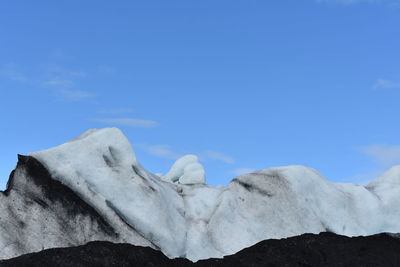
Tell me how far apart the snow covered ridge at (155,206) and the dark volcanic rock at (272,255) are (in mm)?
1353

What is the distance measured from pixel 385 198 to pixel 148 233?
18.9ft

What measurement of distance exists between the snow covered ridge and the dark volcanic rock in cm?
135

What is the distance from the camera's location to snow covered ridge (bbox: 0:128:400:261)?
1102cm

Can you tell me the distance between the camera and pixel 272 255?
10180mm

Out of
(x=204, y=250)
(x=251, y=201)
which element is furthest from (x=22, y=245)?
(x=251, y=201)

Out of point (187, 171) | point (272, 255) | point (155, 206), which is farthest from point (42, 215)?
point (187, 171)

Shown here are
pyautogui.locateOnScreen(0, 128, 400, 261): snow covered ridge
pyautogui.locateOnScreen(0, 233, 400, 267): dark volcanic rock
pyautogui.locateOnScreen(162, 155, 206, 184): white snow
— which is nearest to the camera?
pyautogui.locateOnScreen(0, 233, 400, 267): dark volcanic rock

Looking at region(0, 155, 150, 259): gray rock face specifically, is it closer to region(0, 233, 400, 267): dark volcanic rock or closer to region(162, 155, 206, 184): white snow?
region(0, 233, 400, 267): dark volcanic rock

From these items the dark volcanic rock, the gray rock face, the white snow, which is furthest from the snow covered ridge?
the dark volcanic rock

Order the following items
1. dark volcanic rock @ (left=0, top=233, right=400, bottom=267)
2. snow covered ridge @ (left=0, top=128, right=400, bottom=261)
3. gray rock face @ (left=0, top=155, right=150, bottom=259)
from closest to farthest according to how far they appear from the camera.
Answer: dark volcanic rock @ (left=0, top=233, right=400, bottom=267) → gray rock face @ (left=0, top=155, right=150, bottom=259) → snow covered ridge @ (left=0, top=128, right=400, bottom=261)

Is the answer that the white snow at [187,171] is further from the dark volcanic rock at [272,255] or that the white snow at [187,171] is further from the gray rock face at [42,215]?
the dark volcanic rock at [272,255]

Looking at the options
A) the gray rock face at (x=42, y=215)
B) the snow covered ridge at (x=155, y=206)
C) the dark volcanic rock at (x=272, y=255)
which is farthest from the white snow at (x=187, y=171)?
the dark volcanic rock at (x=272, y=255)

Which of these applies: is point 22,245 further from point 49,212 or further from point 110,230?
point 110,230

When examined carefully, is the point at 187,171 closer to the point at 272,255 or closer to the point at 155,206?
the point at 155,206
